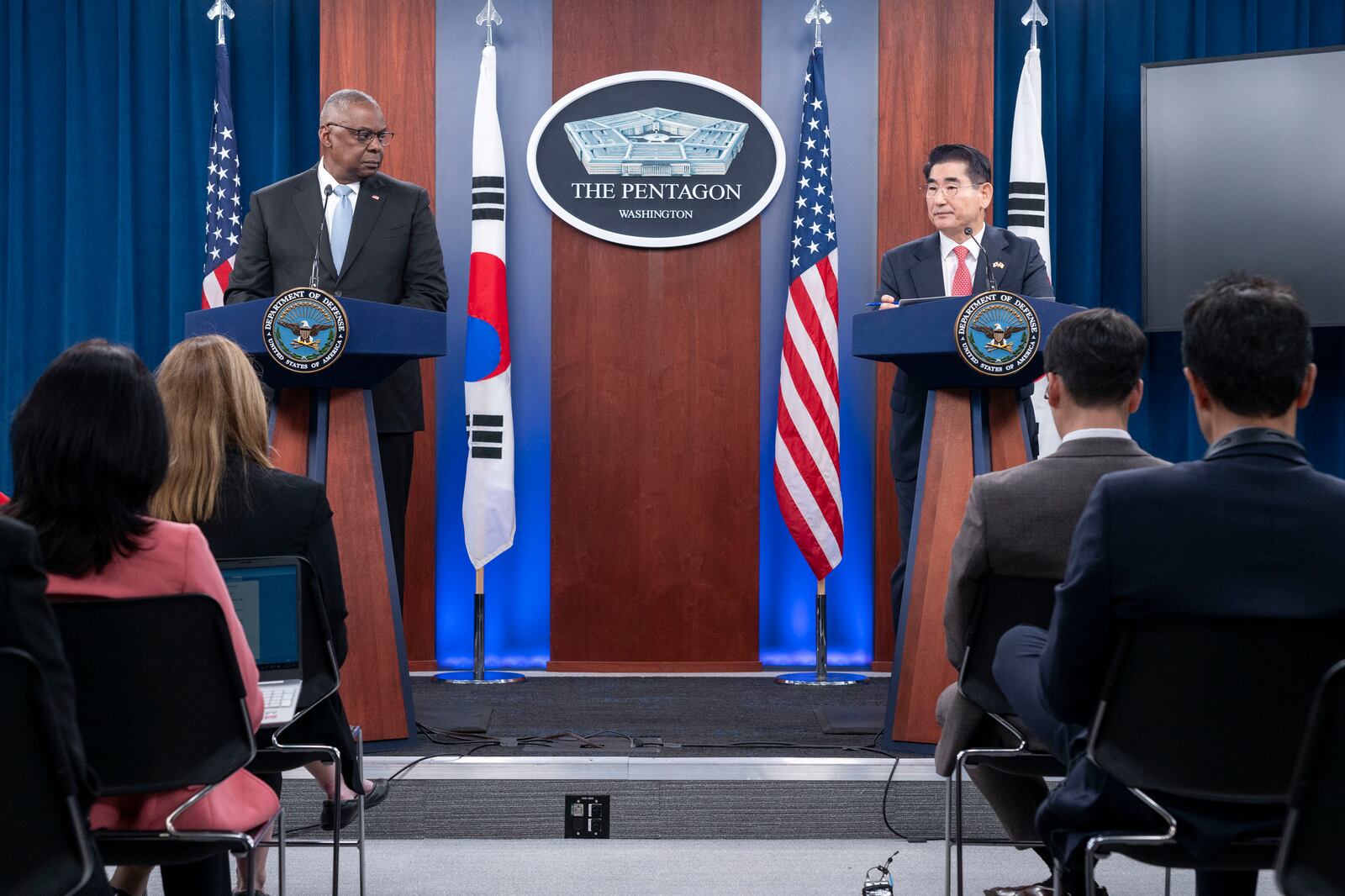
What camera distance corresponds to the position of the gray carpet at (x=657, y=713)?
3824 mm

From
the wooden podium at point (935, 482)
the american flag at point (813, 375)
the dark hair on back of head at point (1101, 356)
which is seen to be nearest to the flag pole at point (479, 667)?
the american flag at point (813, 375)

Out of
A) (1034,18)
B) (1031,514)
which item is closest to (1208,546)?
(1031,514)

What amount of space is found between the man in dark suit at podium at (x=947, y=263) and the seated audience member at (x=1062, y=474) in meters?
1.81

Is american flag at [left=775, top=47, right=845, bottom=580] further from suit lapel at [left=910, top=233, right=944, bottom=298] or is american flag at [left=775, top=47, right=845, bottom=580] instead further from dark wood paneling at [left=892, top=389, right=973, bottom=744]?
dark wood paneling at [left=892, top=389, right=973, bottom=744]

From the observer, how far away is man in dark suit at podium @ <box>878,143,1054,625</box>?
14.0 feet

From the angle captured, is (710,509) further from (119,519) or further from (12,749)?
(12,749)

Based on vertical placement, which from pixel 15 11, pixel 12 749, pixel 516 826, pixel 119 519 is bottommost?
pixel 516 826

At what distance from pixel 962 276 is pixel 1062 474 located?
7.02 feet

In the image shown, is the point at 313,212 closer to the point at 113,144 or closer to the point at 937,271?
the point at 113,144

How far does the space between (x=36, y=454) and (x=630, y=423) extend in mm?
3691

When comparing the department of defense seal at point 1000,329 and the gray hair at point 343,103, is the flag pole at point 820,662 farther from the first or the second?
the gray hair at point 343,103

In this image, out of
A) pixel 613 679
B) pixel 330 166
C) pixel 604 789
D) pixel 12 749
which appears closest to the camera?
pixel 12 749

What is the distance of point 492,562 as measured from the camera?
17.8 ft

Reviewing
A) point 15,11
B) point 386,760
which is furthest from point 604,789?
point 15,11
